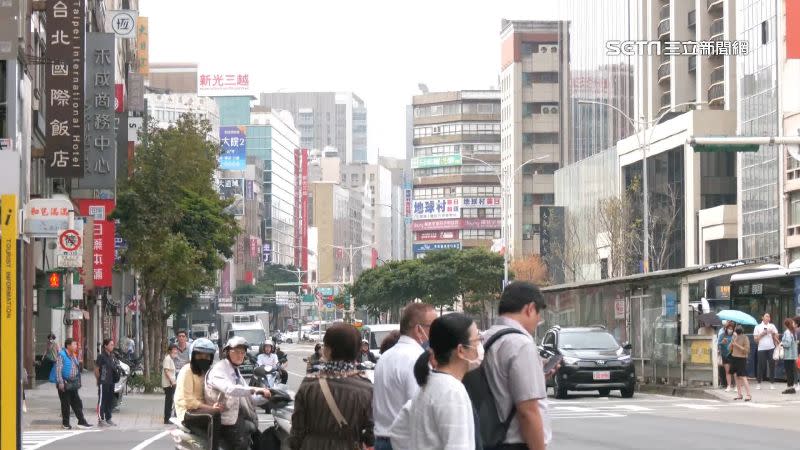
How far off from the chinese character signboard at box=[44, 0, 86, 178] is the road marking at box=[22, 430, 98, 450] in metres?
16.2

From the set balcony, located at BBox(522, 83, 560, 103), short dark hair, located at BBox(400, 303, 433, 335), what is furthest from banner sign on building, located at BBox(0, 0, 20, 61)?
balcony, located at BBox(522, 83, 560, 103)

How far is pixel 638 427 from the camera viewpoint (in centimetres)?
2547

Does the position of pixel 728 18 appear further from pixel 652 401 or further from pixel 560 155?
pixel 560 155

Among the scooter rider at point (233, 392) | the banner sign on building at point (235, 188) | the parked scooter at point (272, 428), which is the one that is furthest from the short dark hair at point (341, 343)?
the banner sign on building at point (235, 188)

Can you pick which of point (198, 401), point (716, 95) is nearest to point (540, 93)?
point (716, 95)

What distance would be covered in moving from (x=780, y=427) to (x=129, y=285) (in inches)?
2220

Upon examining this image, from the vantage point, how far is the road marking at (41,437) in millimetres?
25562

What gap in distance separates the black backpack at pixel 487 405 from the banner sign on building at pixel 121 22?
62996mm

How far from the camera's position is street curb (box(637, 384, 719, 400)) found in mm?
36869

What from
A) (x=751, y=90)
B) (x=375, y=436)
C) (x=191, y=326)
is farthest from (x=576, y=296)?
(x=191, y=326)

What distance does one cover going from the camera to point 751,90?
260 ft

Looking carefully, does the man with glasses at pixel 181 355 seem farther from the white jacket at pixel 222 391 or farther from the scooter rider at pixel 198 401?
the white jacket at pixel 222 391

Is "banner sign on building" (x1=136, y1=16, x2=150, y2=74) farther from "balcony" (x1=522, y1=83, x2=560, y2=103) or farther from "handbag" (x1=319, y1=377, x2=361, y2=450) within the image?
"handbag" (x1=319, y1=377, x2=361, y2=450)

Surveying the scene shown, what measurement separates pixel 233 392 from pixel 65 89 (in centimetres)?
3307
